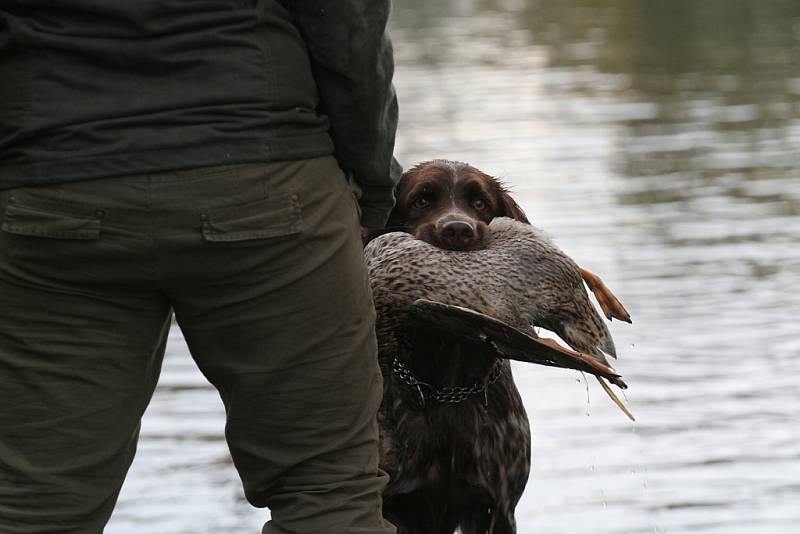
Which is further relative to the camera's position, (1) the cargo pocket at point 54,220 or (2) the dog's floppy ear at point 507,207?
(2) the dog's floppy ear at point 507,207

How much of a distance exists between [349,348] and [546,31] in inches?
804

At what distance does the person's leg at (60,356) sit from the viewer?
293 centimetres

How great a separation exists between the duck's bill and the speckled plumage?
7 centimetres

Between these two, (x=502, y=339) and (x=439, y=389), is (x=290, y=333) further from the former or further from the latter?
(x=439, y=389)

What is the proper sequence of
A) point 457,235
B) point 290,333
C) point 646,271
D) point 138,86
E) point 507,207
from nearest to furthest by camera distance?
point 138,86 < point 290,333 < point 457,235 < point 507,207 < point 646,271

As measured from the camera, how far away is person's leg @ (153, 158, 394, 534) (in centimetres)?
297

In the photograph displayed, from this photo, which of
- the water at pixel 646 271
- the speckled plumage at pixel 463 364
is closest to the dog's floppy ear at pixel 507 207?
the speckled plumage at pixel 463 364

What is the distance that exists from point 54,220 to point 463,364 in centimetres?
197

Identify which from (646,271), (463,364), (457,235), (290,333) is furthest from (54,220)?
(646,271)

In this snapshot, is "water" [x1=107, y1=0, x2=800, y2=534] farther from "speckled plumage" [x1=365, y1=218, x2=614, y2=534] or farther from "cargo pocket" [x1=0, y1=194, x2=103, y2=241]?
"cargo pocket" [x1=0, y1=194, x2=103, y2=241]

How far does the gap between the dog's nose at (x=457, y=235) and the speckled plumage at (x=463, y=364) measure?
2.4 inches

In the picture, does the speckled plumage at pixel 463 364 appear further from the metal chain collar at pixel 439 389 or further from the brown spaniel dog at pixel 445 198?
the brown spaniel dog at pixel 445 198

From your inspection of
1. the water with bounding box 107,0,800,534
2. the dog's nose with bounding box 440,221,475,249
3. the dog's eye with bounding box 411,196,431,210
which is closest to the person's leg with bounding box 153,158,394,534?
the dog's nose with bounding box 440,221,475,249

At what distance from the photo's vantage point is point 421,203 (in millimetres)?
4918
